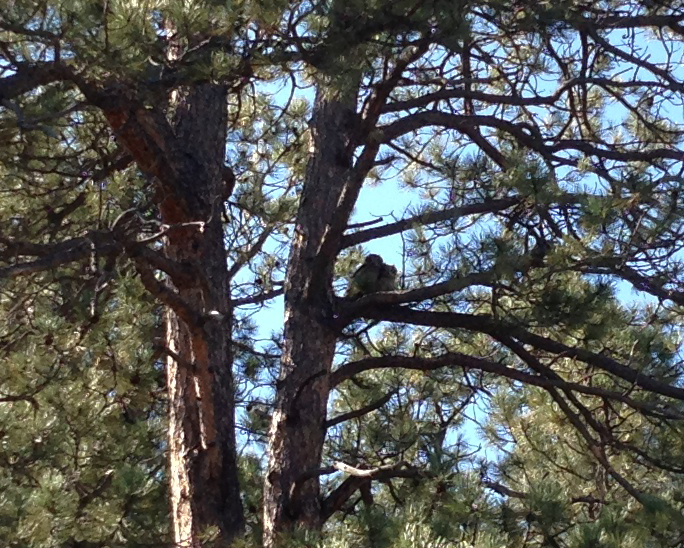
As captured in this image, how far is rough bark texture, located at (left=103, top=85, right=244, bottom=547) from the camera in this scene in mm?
3766

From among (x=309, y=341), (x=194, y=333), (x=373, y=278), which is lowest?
(x=194, y=333)

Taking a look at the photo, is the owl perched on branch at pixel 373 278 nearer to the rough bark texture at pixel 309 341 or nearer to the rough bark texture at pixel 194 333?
the rough bark texture at pixel 309 341

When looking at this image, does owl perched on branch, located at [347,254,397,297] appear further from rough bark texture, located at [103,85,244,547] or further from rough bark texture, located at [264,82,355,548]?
rough bark texture, located at [103,85,244,547]

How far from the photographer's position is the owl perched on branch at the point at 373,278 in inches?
183

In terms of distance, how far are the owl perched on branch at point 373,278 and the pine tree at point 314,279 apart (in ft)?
0.90

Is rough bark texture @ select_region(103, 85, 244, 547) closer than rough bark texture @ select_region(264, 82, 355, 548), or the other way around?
rough bark texture @ select_region(103, 85, 244, 547)

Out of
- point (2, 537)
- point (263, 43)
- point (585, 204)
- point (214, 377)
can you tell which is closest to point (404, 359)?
point (214, 377)

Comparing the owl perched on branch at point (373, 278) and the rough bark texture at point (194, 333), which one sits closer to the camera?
the rough bark texture at point (194, 333)

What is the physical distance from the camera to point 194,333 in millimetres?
3684

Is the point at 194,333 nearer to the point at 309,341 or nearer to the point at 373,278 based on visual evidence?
the point at 309,341

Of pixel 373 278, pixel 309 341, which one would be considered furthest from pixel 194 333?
pixel 373 278

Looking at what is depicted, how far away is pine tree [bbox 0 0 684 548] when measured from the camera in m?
3.29

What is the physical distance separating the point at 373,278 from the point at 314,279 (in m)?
0.53

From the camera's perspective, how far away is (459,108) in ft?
17.5
